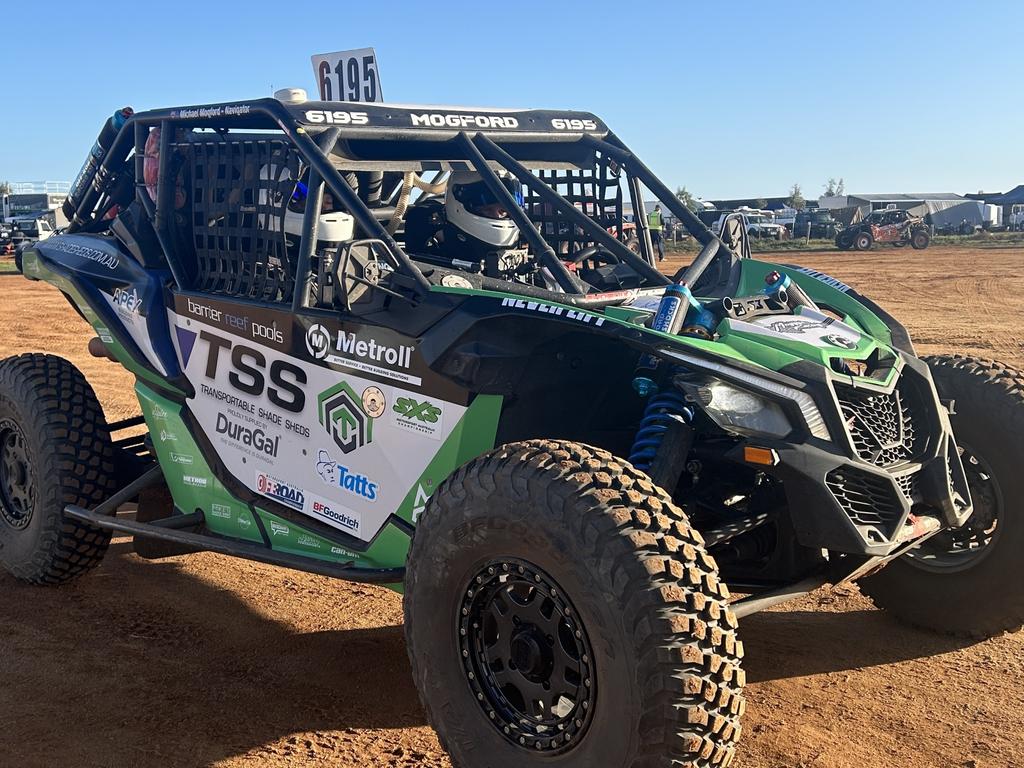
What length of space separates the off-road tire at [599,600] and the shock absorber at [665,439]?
446 mm

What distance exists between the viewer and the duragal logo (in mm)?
4172

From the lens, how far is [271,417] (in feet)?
15.0

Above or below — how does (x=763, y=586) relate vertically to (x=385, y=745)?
above

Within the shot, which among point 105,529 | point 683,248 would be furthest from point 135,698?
point 683,248

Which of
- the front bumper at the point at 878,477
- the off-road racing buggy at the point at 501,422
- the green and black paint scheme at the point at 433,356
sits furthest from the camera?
the green and black paint scheme at the point at 433,356

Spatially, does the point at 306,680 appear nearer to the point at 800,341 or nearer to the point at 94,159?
the point at 800,341

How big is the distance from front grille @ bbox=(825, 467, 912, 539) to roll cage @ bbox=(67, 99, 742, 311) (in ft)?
3.70

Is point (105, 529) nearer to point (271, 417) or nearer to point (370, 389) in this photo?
point (271, 417)

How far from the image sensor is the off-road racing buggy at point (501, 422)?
3.19 metres

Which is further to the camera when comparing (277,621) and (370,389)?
(277,621)

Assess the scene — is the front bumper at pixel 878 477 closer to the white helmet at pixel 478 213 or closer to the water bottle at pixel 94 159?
the white helmet at pixel 478 213

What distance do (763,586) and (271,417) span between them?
211 centimetres

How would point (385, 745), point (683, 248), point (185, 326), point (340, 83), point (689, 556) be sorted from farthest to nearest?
point (683, 248)
point (340, 83)
point (185, 326)
point (385, 745)
point (689, 556)

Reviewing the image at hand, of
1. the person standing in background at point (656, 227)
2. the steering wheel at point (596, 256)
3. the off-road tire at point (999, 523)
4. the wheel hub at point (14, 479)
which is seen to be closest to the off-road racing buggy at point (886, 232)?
the person standing in background at point (656, 227)
